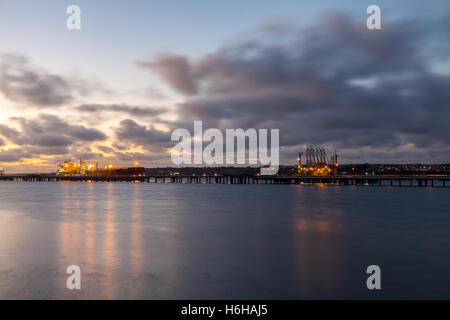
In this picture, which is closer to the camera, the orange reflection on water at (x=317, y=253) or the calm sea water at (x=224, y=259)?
the calm sea water at (x=224, y=259)

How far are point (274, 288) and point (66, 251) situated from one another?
35.5 feet

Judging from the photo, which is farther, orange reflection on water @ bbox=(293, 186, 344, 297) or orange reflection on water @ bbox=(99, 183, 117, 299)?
orange reflection on water @ bbox=(293, 186, 344, 297)

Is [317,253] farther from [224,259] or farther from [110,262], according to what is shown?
[110,262]

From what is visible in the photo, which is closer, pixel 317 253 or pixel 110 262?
pixel 110 262

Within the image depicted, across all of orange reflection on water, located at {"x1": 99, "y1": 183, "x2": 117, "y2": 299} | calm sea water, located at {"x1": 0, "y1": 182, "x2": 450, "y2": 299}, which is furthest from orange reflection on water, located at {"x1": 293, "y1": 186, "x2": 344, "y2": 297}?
orange reflection on water, located at {"x1": 99, "y1": 183, "x2": 117, "y2": 299}

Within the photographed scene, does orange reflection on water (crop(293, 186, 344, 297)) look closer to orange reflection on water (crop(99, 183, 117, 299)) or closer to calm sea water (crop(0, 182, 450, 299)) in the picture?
calm sea water (crop(0, 182, 450, 299))

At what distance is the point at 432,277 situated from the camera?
1263 cm

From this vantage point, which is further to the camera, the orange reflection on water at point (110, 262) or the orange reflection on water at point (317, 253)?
the orange reflection on water at point (317, 253)

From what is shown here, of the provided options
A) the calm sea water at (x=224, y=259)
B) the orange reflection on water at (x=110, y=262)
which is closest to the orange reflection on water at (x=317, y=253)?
the calm sea water at (x=224, y=259)

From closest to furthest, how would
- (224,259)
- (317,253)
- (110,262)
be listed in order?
(110,262) → (224,259) → (317,253)

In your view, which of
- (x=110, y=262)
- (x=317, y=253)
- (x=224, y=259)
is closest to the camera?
(x=110, y=262)

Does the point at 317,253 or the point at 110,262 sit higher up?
the point at 110,262

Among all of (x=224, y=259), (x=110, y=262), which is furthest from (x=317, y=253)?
(x=110, y=262)

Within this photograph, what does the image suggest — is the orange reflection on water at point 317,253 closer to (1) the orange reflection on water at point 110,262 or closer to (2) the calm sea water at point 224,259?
(2) the calm sea water at point 224,259
